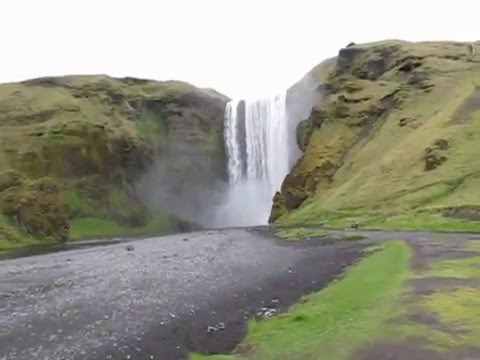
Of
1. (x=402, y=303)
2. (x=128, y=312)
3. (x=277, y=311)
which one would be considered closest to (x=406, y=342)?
(x=402, y=303)

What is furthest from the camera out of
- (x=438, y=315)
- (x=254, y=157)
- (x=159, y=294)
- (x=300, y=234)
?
(x=254, y=157)

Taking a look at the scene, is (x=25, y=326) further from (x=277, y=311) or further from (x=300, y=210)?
(x=300, y=210)

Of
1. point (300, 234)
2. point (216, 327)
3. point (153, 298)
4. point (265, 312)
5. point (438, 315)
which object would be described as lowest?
point (300, 234)

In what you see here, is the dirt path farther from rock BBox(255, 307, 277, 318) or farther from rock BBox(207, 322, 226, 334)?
rock BBox(207, 322, 226, 334)

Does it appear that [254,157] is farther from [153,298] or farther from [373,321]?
[373,321]

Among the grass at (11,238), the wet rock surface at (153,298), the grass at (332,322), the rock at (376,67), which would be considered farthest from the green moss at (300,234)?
the rock at (376,67)

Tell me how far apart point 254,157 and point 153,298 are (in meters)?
134

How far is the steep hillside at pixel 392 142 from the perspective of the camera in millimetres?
93425

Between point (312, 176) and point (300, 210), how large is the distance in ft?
45.7

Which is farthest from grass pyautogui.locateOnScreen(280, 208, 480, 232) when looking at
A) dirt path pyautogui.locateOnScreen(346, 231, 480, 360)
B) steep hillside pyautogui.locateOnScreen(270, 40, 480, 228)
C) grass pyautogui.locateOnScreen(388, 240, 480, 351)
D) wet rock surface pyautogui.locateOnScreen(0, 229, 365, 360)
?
grass pyautogui.locateOnScreen(388, 240, 480, 351)

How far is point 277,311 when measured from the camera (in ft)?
105

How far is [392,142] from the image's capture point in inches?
4931

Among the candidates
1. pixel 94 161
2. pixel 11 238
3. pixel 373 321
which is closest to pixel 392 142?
pixel 11 238

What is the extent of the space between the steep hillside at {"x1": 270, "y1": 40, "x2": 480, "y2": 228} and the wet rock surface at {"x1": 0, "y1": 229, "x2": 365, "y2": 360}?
3062 cm
